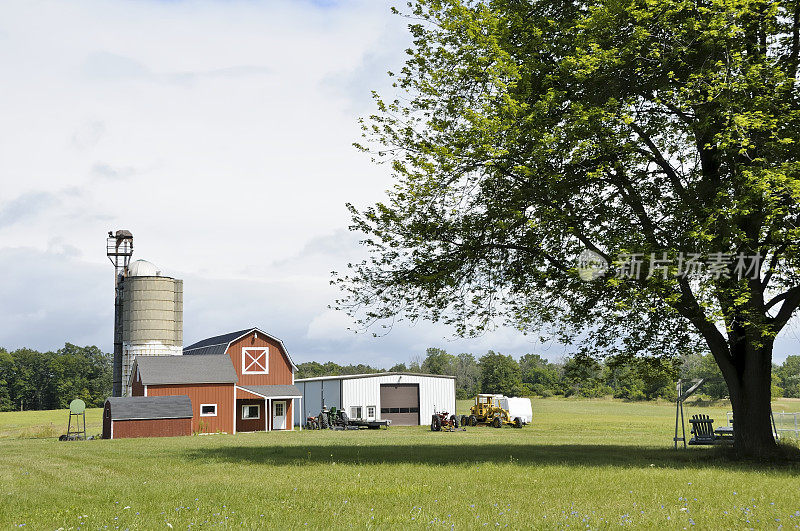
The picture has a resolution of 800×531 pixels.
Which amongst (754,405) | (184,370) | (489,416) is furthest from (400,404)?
(754,405)

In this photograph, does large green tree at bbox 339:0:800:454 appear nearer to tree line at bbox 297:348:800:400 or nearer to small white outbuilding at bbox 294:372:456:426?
tree line at bbox 297:348:800:400

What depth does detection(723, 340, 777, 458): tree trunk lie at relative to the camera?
65.1ft

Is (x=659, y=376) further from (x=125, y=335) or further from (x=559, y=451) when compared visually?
(x=125, y=335)

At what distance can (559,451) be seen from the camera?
78.5 ft

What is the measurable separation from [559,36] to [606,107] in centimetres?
288

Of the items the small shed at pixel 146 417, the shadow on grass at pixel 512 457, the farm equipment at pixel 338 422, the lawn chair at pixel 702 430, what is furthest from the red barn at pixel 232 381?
the lawn chair at pixel 702 430

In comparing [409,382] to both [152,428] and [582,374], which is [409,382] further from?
[582,374]

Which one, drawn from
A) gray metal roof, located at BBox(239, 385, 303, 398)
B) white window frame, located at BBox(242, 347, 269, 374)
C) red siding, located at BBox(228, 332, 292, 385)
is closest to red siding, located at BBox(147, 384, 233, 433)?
gray metal roof, located at BBox(239, 385, 303, 398)

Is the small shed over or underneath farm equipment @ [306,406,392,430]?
over

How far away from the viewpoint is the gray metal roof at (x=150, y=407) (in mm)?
41562

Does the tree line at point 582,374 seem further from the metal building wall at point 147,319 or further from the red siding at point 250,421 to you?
the metal building wall at point 147,319

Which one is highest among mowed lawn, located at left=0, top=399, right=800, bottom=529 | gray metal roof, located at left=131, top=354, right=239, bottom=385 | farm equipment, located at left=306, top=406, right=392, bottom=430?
gray metal roof, located at left=131, top=354, right=239, bottom=385

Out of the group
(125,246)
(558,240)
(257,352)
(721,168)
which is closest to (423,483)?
(558,240)

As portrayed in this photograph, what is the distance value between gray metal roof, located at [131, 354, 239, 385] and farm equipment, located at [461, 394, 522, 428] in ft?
56.8
